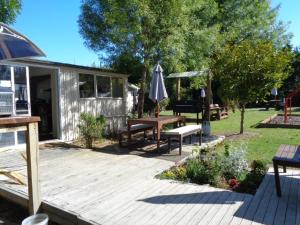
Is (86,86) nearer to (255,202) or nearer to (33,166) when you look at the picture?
(33,166)

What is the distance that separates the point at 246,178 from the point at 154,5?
24.1ft

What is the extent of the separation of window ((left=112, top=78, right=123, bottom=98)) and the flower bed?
6.98 m

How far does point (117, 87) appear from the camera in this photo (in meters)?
12.4

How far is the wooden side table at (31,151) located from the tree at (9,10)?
29.1ft

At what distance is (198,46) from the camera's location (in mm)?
12336

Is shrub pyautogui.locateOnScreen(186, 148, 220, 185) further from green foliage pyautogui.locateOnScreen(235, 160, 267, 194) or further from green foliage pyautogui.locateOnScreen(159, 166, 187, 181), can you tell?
green foliage pyautogui.locateOnScreen(235, 160, 267, 194)

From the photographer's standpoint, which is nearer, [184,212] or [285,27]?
[184,212]

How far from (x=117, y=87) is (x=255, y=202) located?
29.7 feet

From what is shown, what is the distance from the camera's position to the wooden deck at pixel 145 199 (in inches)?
144

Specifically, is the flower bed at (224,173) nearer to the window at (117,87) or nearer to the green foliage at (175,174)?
the green foliage at (175,174)

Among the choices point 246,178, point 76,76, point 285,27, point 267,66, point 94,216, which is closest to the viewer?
point 94,216

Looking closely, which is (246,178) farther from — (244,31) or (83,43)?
(244,31)

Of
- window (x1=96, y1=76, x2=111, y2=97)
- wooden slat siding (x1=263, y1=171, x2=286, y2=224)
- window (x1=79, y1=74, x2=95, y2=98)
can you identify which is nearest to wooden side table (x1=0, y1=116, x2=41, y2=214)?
wooden slat siding (x1=263, y1=171, x2=286, y2=224)

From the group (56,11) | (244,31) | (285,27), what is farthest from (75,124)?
(285,27)
